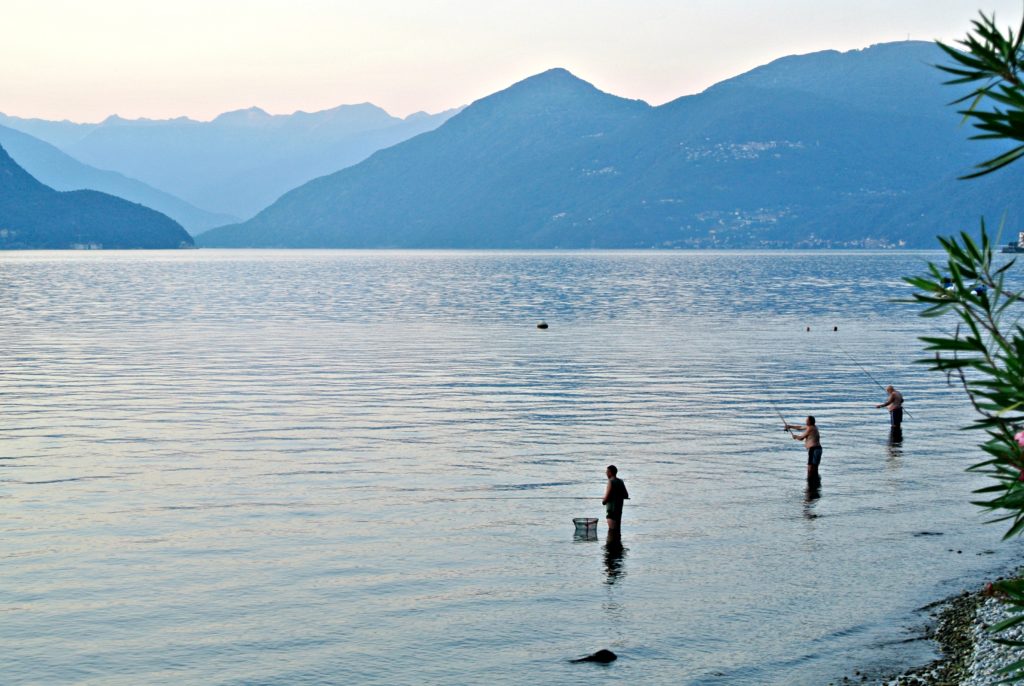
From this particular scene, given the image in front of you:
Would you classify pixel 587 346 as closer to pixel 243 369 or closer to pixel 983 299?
pixel 243 369

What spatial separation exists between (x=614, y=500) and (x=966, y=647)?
9.27m

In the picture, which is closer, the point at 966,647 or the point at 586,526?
the point at 966,647

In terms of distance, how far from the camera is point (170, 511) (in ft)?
107

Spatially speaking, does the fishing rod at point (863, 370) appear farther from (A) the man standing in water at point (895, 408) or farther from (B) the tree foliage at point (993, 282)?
(B) the tree foliage at point (993, 282)

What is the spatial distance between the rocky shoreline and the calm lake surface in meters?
0.60

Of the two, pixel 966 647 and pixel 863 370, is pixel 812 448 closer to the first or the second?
pixel 966 647

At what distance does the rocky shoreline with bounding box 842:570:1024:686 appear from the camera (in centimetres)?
2017

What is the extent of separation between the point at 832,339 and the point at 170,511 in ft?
230

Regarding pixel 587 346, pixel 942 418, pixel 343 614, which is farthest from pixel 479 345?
pixel 343 614

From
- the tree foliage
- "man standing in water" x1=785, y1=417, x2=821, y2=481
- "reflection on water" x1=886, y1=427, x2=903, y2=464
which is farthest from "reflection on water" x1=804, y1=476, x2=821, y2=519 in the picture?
the tree foliage

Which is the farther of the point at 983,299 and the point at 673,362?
the point at 673,362

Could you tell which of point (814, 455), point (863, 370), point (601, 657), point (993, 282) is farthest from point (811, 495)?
point (863, 370)

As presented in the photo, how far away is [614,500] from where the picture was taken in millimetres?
28891

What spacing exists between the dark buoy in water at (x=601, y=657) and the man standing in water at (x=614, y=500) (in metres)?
6.39
